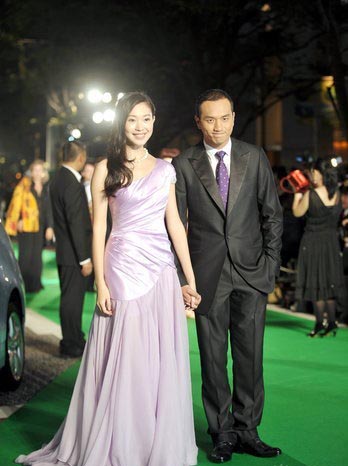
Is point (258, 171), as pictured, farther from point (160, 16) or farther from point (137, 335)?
point (160, 16)

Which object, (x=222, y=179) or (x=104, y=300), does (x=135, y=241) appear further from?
(x=222, y=179)

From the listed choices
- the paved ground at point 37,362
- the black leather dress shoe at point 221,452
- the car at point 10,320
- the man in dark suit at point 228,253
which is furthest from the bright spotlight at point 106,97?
the black leather dress shoe at point 221,452

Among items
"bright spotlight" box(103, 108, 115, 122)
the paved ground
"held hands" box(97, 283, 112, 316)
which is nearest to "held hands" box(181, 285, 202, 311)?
"held hands" box(97, 283, 112, 316)

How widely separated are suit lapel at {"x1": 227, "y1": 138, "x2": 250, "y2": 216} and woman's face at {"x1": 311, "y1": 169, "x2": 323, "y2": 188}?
544 cm

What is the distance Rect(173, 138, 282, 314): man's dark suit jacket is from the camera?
612 centimetres

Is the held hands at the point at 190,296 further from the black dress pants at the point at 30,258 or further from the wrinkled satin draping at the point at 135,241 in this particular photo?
the black dress pants at the point at 30,258

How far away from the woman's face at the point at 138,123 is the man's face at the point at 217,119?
0.46m

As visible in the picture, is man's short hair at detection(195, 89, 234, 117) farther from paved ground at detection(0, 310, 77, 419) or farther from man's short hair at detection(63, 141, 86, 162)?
man's short hair at detection(63, 141, 86, 162)

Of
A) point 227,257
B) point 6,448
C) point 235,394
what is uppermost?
point 227,257

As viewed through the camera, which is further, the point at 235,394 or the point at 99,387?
the point at 235,394

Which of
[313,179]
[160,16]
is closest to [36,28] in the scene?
[160,16]

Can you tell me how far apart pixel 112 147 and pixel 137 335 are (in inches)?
41.4

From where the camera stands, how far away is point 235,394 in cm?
629

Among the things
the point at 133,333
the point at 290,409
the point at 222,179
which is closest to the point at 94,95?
the point at 290,409
